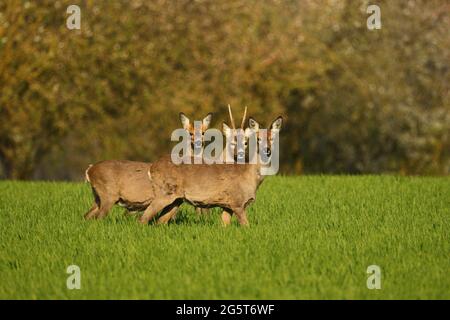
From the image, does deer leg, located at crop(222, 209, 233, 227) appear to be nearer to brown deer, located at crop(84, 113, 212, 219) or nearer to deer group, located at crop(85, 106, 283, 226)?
deer group, located at crop(85, 106, 283, 226)

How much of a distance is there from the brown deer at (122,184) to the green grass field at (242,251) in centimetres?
33

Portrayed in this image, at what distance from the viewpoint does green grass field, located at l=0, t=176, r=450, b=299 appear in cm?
858

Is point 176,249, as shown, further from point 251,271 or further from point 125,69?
point 125,69

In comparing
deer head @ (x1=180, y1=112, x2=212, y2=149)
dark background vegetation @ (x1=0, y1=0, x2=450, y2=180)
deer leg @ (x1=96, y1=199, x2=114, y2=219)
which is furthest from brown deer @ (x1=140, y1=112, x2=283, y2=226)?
dark background vegetation @ (x1=0, y1=0, x2=450, y2=180)

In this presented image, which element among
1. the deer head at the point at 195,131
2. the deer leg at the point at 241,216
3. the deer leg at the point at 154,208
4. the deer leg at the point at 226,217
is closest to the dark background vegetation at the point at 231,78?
the deer head at the point at 195,131

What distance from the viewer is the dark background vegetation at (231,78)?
23812mm

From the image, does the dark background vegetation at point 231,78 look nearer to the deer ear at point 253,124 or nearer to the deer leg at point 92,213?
the deer leg at point 92,213

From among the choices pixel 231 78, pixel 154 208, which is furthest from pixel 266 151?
pixel 231 78

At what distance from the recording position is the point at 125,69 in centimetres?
2433

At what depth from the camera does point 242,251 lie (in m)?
10.3

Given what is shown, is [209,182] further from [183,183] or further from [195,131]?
[195,131]

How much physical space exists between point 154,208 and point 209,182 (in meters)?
0.83

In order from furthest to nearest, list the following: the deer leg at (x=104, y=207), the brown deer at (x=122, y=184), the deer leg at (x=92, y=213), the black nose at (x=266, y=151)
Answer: the deer leg at (x=92, y=213), the deer leg at (x=104, y=207), the brown deer at (x=122, y=184), the black nose at (x=266, y=151)
